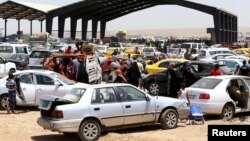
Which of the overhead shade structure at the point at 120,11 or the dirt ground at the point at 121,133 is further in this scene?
the overhead shade structure at the point at 120,11

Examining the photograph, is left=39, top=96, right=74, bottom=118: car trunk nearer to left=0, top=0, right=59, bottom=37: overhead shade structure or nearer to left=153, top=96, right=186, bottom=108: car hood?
left=153, top=96, right=186, bottom=108: car hood

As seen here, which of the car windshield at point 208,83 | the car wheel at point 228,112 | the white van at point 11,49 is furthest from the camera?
the white van at point 11,49

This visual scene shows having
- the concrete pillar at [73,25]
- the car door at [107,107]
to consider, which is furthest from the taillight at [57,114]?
the concrete pillar at [73,25]

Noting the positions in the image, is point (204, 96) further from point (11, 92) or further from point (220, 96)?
point (11, 92)

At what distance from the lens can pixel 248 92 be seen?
50.6ft

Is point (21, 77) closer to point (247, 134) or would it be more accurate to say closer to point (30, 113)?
point (30, 113)

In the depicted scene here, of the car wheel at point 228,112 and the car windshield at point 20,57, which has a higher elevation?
the car windshield at point 20,57

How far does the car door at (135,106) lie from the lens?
1262cm

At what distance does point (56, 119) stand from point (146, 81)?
10246 millimetres

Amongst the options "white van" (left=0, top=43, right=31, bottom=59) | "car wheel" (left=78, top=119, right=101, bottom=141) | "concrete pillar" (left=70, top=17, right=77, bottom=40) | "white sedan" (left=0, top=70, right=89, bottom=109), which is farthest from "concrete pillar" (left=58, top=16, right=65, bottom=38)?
"car wheel" (left=78, top=119, right=101, bottom=141)

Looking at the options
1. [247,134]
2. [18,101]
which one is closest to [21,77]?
[18,101]

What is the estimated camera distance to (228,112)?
15.1 meters

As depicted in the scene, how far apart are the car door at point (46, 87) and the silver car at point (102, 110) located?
385 centimetres

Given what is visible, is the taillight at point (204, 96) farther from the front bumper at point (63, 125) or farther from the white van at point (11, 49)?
the white van at point (11, 49)
